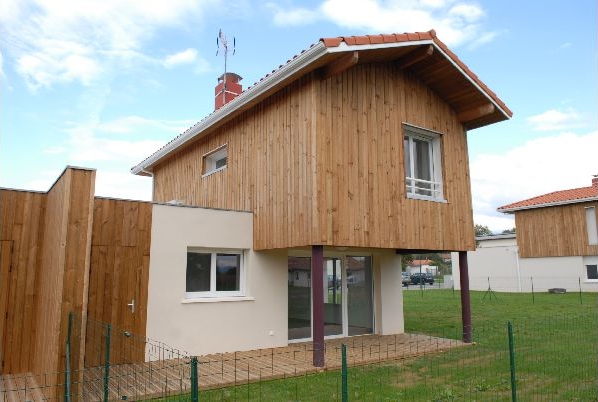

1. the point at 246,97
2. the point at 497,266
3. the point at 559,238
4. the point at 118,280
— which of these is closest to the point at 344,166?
the point at 246,97

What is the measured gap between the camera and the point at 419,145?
1139 cm

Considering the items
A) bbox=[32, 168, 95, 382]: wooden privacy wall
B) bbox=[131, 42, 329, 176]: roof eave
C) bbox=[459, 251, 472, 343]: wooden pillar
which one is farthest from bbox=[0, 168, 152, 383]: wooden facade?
bbox=[459, 251, 472, 343]: wooden pillar

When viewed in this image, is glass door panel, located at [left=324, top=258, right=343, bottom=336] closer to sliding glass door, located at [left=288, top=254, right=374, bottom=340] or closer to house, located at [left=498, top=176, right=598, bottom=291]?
sliding glass door, located at [left=288, top=254, right=374, bottom=340]

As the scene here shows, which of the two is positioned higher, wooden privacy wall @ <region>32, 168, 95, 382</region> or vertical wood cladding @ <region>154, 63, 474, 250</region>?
vertical wood cladding @ <region>154, 63, 474, 250</region>

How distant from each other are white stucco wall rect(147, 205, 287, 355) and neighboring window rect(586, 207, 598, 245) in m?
23.3

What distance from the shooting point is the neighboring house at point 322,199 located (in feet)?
29.0

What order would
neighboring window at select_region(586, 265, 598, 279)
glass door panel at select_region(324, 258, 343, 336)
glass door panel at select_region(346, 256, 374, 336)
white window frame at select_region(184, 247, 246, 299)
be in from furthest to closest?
1. neighboring window at select_region(586, 265, 598, 279)
2. glass door panel at select_region(346, 256, 374, 336)
3. glass door panel at select_region(324, 258, 343, 336)
4. white window frame at select_region(184, 247, 246, 299)

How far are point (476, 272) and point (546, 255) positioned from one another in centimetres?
642

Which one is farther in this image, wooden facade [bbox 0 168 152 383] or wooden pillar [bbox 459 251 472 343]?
wooden pillar [bbox 459 251 472 343]

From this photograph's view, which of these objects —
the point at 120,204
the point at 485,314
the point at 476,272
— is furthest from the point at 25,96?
the point at 476,272

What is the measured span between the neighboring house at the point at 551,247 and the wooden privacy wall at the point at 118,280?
83.2ft

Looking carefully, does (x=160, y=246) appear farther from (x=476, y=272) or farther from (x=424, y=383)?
(x=476, y=272)

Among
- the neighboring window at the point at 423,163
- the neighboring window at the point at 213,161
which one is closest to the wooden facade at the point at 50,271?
the neighboring window at the point at 213,161

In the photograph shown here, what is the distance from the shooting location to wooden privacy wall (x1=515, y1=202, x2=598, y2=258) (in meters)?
27.1
